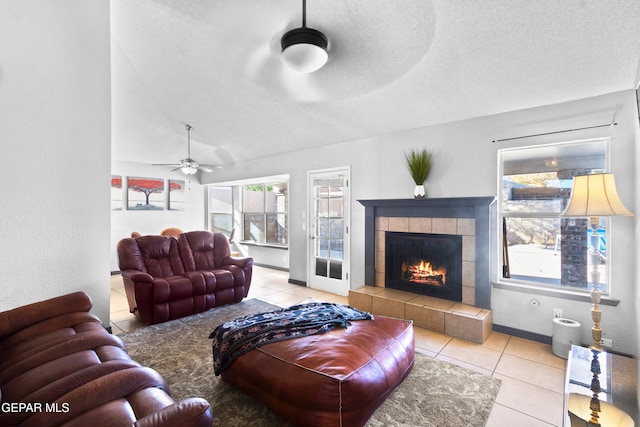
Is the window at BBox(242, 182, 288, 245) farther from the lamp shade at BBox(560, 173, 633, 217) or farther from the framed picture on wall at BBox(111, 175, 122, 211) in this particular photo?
the lamp shade at BBox(560, 173, 633, 217)

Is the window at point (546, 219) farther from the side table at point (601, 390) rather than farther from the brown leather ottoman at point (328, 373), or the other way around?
the brown leather ottoman at point (328, 373)

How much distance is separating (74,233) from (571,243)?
468 centimetres

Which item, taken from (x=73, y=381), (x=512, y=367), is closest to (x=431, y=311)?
(x=512, y=367)

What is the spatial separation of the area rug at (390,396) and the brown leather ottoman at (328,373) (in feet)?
0.36

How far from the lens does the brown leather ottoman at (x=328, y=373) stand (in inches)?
63.0

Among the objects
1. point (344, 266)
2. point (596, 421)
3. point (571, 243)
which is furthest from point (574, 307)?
point (344, 266)

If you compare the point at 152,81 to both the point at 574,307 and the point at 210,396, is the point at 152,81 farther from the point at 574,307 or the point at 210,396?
the point at 574,307

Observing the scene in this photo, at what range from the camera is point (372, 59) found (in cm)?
286

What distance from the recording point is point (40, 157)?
2.22 meters

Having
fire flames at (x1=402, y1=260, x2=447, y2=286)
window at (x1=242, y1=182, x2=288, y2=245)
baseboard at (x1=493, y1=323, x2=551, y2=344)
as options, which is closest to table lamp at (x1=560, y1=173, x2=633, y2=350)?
baseboard at (x1=493, y1=323, x2=551, y2=344)

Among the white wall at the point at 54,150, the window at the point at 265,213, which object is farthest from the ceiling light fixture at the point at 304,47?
the window at the point at 265,213

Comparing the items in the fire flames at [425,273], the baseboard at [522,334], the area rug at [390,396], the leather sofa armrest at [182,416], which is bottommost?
the area rug at [390,396]

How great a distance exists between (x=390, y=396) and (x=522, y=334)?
76.6 inches

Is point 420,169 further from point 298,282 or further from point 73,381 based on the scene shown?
point 73,381
